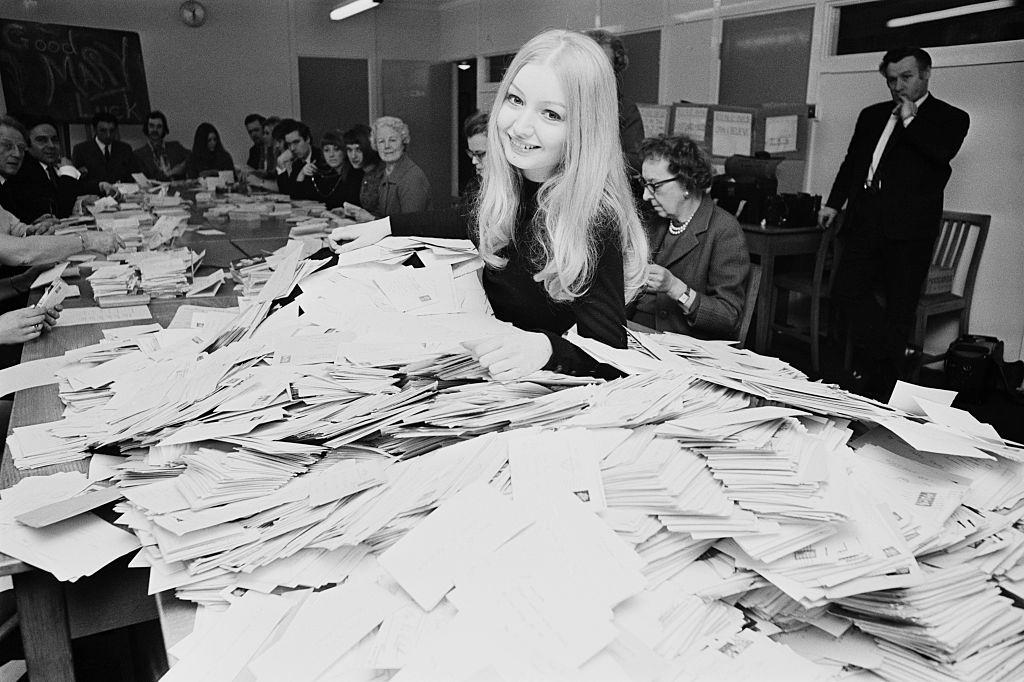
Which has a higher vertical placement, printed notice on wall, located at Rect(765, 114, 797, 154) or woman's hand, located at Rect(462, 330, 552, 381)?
printed notice on wall, located at Rect(765, 114, 797, 154)

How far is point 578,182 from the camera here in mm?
1697

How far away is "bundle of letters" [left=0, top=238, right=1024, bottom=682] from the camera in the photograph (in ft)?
2.90

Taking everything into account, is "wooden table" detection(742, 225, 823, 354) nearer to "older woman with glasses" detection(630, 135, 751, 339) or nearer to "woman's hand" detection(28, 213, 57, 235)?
"older woman with glasses" detection(630, 135, 751, 339)

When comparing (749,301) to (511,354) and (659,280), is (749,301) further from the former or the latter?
(511,354)

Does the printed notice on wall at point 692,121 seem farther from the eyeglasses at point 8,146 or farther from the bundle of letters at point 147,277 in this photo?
the eyeglasses at point 8,146

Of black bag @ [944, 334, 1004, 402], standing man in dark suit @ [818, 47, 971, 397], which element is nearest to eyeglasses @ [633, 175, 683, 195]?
standing man in dark suit @ [818, 47, 971, 397]

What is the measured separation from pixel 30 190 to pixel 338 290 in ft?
12.8

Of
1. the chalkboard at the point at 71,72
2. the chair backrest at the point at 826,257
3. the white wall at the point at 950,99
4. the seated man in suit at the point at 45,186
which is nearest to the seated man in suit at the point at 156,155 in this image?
the chalkboard at the point at 71,72

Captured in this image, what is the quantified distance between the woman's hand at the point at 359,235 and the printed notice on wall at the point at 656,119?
369 centimetres

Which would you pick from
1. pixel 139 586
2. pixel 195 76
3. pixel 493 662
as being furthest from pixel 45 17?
pixel 493 662

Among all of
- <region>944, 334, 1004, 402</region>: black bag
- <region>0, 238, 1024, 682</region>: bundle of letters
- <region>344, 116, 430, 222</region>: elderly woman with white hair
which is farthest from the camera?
<region>344, 116, 430, 222</region>: elderly woman with white hair

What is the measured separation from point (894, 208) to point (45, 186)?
5096mm

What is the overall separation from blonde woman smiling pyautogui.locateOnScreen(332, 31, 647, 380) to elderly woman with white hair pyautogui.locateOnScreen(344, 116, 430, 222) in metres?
2.82

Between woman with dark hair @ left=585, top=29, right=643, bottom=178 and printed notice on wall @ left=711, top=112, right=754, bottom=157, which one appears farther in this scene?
printed notice on wall @ left=711, top=112, right=754, bottom=157
